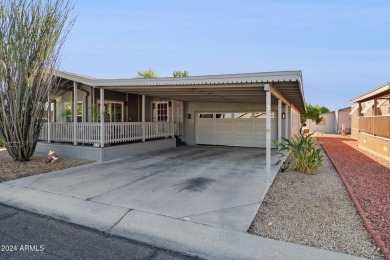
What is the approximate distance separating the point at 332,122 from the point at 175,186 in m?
33.6

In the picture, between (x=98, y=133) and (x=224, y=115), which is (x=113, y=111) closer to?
(x=98, y=133)

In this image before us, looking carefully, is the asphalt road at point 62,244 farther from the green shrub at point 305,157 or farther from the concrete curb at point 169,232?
the green shrub at point 305,157

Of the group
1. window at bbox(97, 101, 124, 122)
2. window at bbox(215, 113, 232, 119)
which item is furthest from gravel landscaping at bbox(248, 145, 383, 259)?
window at bbox(97, 101, 124, 122)

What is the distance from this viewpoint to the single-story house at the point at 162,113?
26.4 feet

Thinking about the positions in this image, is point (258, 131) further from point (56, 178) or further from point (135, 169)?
point (56, 178)

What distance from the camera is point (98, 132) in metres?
9.70

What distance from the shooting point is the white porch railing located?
9.79 meters

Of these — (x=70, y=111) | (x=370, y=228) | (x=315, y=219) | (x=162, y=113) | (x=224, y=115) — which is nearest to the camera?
(x=370, y=228)

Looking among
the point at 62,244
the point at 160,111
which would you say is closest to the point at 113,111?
the point at 160,111

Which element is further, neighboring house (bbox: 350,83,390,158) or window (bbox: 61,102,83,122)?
window (bbox: 61,102,83,122)

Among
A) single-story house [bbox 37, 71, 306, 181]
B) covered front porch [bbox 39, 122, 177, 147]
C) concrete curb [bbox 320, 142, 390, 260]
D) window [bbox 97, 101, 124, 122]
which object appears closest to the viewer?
concrete curb [bbox 320, 142, 390, 260]

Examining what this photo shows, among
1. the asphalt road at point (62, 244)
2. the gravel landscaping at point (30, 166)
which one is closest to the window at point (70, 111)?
the gravel landscaping at point (30, 166)

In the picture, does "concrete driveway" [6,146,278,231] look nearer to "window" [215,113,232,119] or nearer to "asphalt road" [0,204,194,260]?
"asphalt road" [0,204,194,260]

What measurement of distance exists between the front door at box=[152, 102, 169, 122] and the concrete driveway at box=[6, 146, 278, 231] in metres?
5.95
